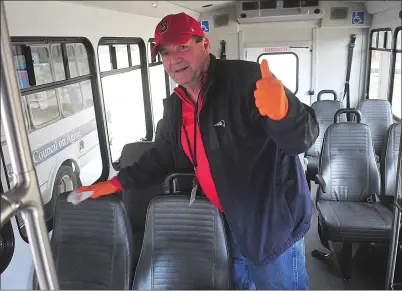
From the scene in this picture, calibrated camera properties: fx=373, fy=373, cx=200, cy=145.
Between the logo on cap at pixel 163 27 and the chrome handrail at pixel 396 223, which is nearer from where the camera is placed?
the chrome handrail at pixel 396 223

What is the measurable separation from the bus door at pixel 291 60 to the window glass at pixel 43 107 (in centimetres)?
491

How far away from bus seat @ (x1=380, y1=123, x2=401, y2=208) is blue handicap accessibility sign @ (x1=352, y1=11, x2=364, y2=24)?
3.90 metres

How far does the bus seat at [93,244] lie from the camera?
7.15 feet

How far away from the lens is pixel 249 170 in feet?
5.29

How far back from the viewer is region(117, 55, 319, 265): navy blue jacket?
160 cm

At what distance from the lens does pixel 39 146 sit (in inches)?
104

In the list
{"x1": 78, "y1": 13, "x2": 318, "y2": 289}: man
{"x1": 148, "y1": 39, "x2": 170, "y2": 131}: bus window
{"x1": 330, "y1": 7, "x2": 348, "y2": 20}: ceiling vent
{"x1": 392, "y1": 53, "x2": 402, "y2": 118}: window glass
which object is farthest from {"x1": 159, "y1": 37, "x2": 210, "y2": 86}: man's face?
{"x1": 330, "y1": 7, "x2": 348, "y2": 20}: ceiling vent

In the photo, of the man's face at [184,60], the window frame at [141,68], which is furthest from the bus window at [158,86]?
the man's face at [184,60]

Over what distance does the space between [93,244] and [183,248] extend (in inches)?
22.5

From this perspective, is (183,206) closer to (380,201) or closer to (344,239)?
(344,239)

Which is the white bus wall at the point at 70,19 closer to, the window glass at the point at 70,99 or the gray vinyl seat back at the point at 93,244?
the window glass at the point at 70,99

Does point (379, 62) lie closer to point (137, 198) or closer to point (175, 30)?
point (137, 198)

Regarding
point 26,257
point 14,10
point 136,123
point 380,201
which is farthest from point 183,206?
point 136,123

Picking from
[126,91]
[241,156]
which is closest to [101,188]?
[241,156]
